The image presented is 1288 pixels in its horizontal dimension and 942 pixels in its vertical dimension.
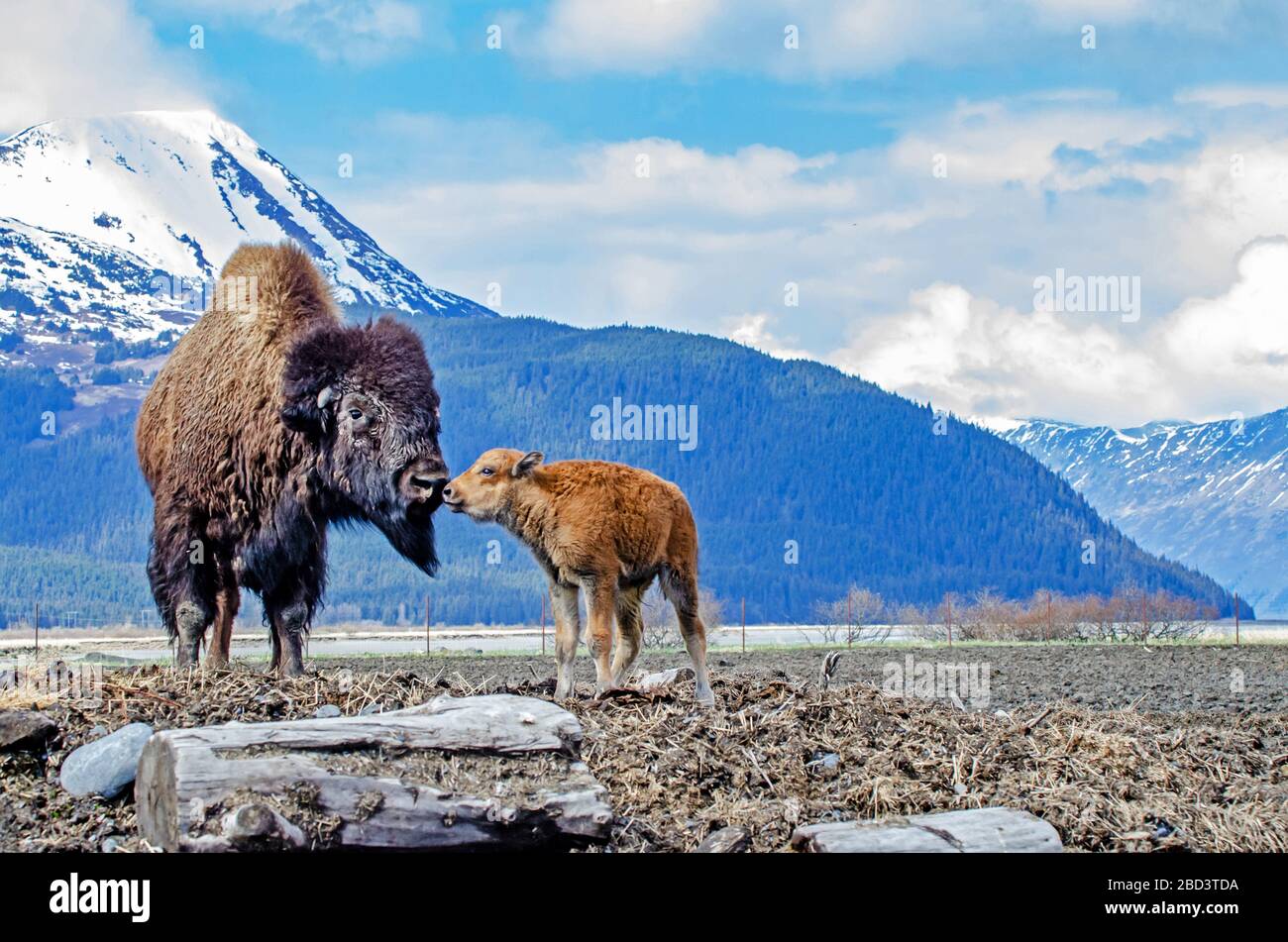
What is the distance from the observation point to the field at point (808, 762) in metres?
8.59

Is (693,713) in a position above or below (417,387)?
below

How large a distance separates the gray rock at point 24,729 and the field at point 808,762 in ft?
0.37

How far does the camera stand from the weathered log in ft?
26.3

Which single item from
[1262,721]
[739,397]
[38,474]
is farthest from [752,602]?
[1262,721]

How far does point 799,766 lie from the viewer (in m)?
9.62

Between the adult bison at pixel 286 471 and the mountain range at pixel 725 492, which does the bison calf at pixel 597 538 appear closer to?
the adult bison at pixel 286 471

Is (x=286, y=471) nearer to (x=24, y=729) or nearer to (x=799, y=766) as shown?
(x=24, y=729)

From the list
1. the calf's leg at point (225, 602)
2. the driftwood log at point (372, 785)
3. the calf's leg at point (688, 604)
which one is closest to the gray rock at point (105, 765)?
the driftwood log at point (372, 785)

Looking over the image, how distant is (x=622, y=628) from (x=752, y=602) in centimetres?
13616

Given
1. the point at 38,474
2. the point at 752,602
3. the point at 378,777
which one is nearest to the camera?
the point at 378,777

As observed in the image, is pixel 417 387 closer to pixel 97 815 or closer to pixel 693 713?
pixel 693 713

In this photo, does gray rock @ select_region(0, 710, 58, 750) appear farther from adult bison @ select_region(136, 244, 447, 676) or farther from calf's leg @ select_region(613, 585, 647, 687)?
calf's leg @ select_region(613, 585, 647, 687)

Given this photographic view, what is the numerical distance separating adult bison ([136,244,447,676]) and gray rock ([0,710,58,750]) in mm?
2771
